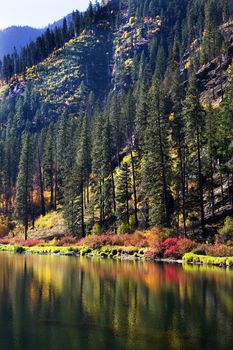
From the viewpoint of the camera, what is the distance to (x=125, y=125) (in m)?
94.3

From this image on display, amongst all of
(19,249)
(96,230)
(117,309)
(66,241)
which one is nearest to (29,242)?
(19,249)

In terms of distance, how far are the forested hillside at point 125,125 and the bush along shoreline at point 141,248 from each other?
10.4 ft

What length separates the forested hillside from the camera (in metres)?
54.8

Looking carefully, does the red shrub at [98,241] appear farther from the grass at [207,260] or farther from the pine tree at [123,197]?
the grass at [207,260]

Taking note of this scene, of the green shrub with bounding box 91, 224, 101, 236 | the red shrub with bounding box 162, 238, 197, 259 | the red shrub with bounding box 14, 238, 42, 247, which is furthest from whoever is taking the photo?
the red shrub with bounding box 14, 238, 42, 247

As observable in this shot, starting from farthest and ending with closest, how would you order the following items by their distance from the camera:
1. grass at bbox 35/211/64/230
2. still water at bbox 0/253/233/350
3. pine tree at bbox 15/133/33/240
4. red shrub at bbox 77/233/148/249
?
1. pine tree at bbox 15/133/33/240
2. grass at bbox 35/211/64/230
3. red shrub at bbox 77/233/148/249
4. still water at bbox 0/253/233/350

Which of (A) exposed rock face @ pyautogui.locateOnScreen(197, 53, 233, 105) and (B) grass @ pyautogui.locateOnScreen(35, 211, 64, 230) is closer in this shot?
(B) grass @ pyautogui.locateOnScreen(35, 211, 64, 230)

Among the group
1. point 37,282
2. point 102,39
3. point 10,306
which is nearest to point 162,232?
point 37,282

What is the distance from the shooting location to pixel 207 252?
43969 mm

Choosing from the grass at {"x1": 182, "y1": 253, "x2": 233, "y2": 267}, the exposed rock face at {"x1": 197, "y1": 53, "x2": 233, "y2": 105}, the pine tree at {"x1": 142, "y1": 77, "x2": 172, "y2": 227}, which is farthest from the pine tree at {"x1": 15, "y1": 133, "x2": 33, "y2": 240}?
the grass at {"x1": 182, "y1": 253, "x2": 233, "y2": 267}

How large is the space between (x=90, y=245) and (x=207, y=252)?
1945 centimetres

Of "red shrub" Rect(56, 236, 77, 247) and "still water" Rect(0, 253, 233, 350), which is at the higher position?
"red shrub" Rect(56, 236, 77, 247)

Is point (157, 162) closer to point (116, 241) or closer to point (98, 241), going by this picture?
point (116, 241)

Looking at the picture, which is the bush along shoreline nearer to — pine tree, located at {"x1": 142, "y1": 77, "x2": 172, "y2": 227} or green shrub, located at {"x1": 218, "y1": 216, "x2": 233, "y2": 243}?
green shrub, located at {"x1": 218, "y1": 216, "x2": 233, "y2": 243}
